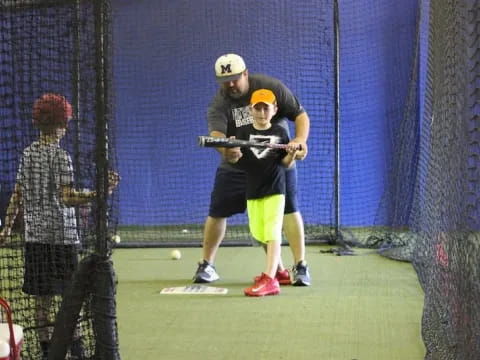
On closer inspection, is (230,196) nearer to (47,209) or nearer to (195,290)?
(195,290)

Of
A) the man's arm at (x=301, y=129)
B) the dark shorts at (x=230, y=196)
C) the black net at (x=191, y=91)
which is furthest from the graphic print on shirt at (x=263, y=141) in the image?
the black net at (x=191, y=91)

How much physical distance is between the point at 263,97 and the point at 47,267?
6.02 feet

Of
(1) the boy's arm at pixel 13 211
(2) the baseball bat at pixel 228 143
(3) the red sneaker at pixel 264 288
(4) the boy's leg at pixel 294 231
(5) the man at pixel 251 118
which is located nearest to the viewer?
(1) the boy's arm at pixel 13 211

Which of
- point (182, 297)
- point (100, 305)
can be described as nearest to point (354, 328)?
point (182, 297)

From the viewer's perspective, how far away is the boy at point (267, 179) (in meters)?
3.89

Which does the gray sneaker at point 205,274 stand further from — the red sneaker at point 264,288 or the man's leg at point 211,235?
the red sneaker at point 264,288

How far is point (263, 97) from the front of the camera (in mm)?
3893

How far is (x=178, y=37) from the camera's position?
22.2 ft

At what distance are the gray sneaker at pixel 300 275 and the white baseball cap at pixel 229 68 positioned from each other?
126 cm

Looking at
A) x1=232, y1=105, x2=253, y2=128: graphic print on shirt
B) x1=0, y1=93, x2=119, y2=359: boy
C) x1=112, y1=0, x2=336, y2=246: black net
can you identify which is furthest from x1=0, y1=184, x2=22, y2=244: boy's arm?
x1=112, y1=0, x2=336, y2=246: black net

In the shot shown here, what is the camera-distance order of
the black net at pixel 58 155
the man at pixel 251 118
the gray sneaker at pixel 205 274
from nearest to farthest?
the black net at pixel 58 155 < the man at pixel 251 118 < the gray sneaker at pixel 205 274

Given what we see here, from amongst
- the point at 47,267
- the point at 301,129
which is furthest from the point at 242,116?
the point at 47,267

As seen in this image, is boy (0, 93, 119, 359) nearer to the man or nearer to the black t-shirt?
the black t-shirt

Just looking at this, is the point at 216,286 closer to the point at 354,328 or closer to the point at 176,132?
the point at 354,328
